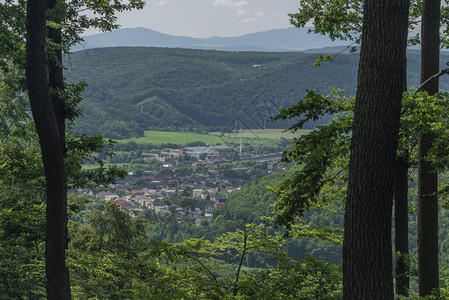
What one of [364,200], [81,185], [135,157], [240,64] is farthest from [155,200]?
[240,64]

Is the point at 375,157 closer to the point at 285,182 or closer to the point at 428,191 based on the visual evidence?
the point at 285,182

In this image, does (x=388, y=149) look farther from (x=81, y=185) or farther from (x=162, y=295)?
(x=81, y=185)

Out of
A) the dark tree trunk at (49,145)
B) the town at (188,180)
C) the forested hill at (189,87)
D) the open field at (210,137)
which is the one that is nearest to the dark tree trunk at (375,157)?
the dark tree trunk at (49,145)

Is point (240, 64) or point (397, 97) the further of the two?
point (240, 64)

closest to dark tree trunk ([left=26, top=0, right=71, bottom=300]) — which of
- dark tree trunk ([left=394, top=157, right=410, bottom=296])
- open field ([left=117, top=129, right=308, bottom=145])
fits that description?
dark tree trunk ([left=394, top=157, right=410, bottom=296])

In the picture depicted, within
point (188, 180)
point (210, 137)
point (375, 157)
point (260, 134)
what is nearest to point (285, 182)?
point (375, 157)

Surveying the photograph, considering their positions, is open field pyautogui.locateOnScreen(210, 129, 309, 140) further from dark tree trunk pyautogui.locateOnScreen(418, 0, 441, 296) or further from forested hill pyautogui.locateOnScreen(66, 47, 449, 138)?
dark tree trunk pyautogui.locateOnScreen(418, 0, 441, 296)
